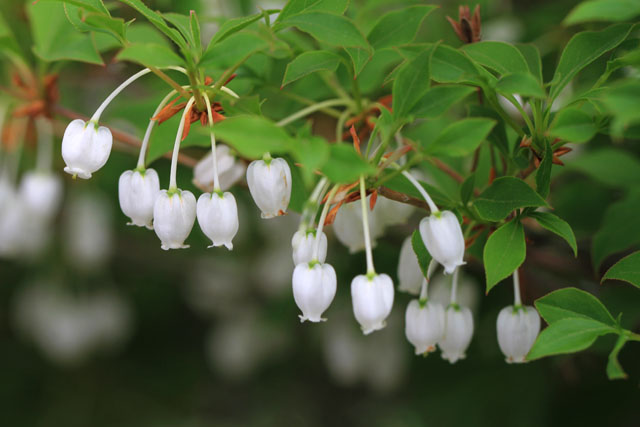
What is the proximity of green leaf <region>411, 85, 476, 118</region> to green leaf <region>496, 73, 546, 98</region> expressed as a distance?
0.06 m

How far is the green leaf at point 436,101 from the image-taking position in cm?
112

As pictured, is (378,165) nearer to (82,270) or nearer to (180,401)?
(82,270)


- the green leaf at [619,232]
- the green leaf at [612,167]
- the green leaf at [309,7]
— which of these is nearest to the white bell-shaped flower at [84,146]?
the green leaf at [309,7]

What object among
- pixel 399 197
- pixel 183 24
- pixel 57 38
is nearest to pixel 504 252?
pixel 399 197

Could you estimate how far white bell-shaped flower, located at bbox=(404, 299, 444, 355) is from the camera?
4.40 ft

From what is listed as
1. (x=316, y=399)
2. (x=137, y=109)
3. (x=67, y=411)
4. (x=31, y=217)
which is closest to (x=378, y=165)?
(x=137, y=109)

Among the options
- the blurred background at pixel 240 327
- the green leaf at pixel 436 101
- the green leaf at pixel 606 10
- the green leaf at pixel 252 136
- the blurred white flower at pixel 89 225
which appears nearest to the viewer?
the green leaf at pixel 252 136

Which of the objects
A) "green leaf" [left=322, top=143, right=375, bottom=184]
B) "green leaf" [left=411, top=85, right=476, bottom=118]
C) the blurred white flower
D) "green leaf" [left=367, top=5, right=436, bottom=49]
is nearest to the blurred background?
the blurred white flower

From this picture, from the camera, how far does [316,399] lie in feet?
13.1

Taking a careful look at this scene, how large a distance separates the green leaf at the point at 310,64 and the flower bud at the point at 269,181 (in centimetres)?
16

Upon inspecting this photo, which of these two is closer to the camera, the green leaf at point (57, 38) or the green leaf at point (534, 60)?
the green leaf at point (534, 60)

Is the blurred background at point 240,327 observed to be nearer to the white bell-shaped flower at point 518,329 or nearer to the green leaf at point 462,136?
the white bell-shaped flower at point 518,329

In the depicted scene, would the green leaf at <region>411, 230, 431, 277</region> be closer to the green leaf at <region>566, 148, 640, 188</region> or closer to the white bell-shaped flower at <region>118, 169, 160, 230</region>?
the white bell-shaped flower at <region>118, 169, 160, 230</region>

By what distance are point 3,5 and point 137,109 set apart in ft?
3.53
